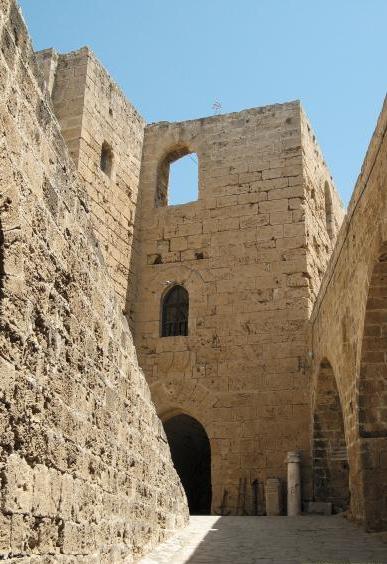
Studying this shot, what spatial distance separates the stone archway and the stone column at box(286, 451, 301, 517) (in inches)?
128

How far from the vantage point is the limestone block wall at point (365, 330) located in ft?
18.3

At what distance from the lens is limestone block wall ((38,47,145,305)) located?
1138cm

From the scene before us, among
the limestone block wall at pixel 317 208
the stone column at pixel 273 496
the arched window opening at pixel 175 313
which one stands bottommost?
the stone column at pixel 273 496

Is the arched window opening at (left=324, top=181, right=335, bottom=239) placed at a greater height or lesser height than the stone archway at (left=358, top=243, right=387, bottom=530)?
greater

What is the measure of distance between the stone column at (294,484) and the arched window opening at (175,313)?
10.6 feet

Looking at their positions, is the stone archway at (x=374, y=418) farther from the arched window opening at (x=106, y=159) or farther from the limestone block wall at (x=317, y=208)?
the arched window opening at (x=106, y=159)

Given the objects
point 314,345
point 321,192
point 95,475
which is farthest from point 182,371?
point 95,475

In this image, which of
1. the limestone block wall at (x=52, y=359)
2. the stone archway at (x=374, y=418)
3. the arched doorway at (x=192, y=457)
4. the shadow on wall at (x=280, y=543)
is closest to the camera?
the limestone block wall at (x=52, y=359)

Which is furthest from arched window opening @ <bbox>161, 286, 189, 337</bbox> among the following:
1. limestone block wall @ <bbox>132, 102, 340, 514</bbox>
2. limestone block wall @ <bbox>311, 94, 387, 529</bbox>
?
limestone block wall @ <bbox>311, 94, 387, 529</bbox>

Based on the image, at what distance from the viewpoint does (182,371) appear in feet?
38.0

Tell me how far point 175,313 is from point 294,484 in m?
4.08

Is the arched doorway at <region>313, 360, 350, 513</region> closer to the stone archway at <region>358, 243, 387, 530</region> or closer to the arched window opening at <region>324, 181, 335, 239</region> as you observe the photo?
the stone archway at <region>358, 243, 387, 530</region>

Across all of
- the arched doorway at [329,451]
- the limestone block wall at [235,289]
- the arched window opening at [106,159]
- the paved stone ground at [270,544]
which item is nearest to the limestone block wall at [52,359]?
the paved stone ground at [270,544]

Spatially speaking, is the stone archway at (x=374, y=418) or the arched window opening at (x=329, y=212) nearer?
the stone archway at (x=374, y=418)
